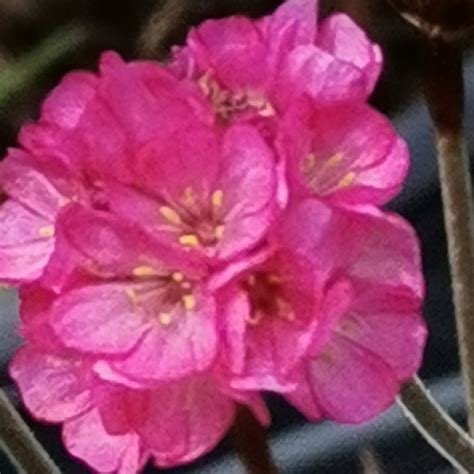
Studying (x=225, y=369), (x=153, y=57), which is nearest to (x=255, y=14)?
(x=153, y=57)

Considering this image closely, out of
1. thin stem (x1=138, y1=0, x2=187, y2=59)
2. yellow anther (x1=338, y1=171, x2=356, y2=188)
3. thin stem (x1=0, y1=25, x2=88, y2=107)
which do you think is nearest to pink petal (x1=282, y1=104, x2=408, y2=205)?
yellow anther (x1=338, y1=171, x2=356, y2=188)

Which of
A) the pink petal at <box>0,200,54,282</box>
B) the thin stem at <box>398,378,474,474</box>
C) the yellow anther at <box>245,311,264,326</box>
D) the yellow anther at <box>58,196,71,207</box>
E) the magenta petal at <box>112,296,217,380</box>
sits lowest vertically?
the thin stem at <box>398,378,474,474</box>

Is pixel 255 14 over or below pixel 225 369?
below

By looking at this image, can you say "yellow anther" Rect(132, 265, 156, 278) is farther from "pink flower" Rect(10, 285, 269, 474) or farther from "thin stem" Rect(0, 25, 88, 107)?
"thin stem" Rect(0, 25, 88, 107)

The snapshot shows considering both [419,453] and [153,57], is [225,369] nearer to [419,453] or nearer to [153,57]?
[419,453]

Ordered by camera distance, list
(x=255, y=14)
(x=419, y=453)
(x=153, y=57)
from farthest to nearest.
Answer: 1. (x=255, y=14)
2. (x=153, y=57)
3. (x=419, y=453)
